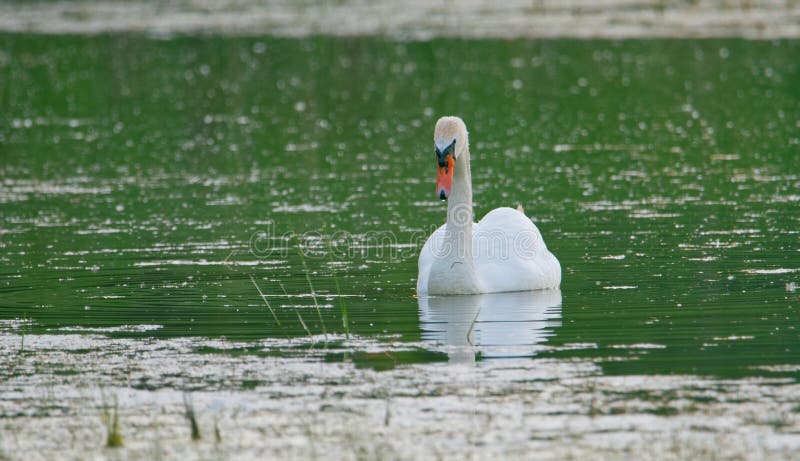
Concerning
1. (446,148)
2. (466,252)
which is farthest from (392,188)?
(446,148)

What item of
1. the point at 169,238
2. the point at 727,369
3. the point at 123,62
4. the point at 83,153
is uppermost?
the point at 123,62

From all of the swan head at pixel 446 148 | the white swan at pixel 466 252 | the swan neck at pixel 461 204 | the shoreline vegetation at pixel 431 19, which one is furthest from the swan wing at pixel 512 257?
the shoreline vegetation at pixel 431 19

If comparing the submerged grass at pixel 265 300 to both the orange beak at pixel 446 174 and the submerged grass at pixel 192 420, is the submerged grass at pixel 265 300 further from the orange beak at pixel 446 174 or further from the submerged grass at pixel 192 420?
the submerged grass at pixel 192 420

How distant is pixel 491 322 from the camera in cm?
1069

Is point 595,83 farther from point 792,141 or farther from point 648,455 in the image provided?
point 648,455

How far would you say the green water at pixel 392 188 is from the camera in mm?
10844

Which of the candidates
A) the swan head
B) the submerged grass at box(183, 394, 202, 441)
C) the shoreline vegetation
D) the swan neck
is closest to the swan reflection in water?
the swan neck

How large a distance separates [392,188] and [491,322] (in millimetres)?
7378

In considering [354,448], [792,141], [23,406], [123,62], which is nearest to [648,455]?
[354,448]

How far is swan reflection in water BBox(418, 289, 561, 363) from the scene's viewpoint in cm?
960

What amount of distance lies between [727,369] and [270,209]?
8779mm

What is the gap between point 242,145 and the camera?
74.0 ft

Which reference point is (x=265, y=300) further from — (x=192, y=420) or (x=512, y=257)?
(x=192, y=420)

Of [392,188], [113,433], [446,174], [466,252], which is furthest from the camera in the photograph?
[392,188]
